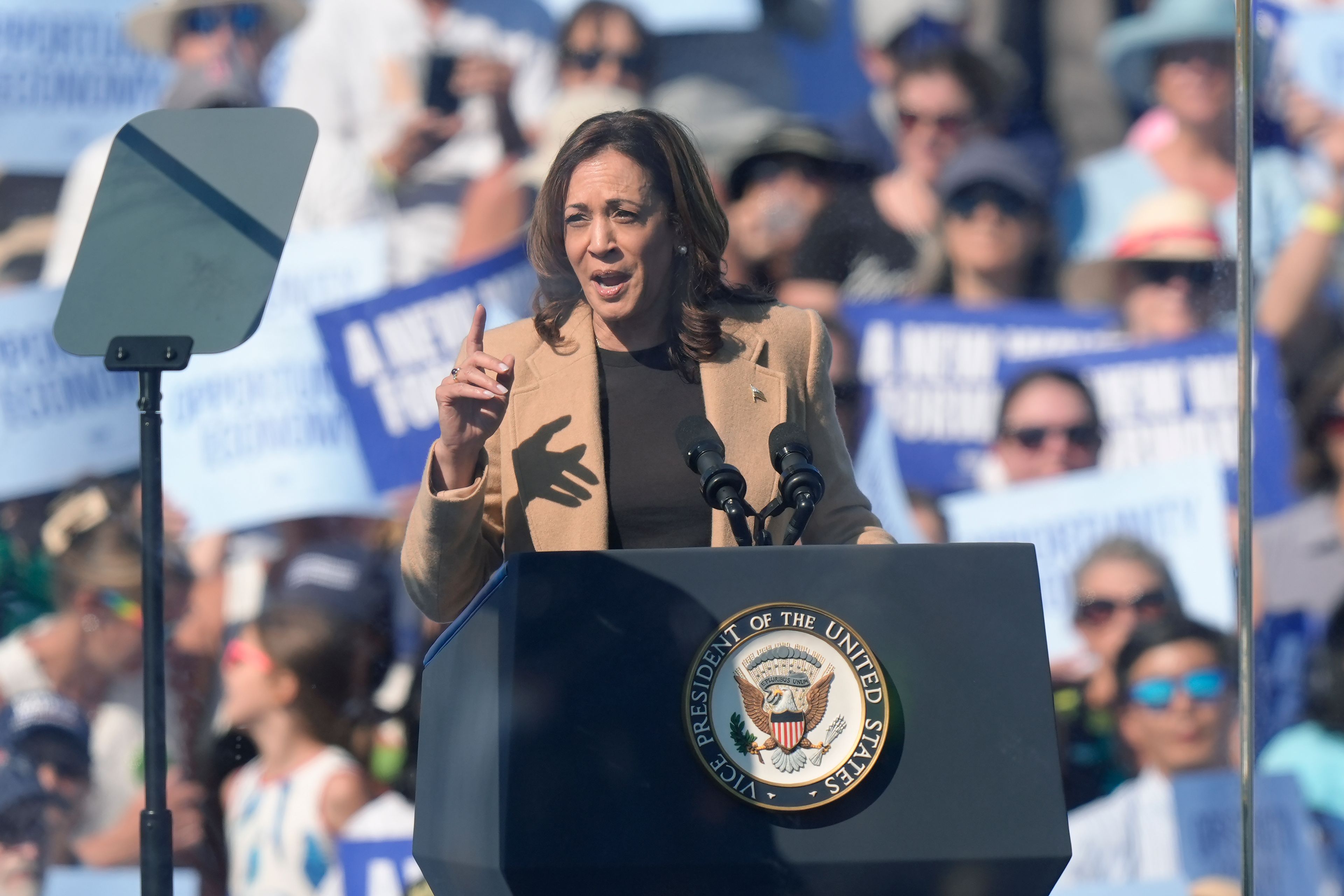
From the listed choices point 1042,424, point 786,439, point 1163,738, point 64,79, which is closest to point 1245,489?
point 786,439

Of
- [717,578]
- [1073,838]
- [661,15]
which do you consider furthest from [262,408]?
[717,578]

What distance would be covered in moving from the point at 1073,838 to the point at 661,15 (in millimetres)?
2329

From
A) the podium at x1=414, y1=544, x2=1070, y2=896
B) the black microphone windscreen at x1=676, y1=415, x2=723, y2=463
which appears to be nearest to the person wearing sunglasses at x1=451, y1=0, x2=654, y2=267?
the black microphone windscreen at x1=676, y1=415, x2=723, y2=463

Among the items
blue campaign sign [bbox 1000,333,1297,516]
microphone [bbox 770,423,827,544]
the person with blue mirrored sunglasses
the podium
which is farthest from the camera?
blue campaign sign [bbox 1000,333,1297,516]

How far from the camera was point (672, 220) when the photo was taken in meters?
2.02

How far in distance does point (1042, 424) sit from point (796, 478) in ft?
7.64

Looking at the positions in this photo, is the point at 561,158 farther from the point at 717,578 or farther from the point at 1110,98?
the point at 1110,98

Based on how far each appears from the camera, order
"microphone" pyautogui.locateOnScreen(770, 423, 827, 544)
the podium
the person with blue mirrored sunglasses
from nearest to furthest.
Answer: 1. the podium
2. "microphone" pyautogui.locateOnScreen(770, 423, 827, 544)
3. the person with blue mirrored sunglasses

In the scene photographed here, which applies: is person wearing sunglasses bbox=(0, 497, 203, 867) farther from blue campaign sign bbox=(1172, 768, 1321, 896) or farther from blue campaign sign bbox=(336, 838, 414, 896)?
blue campaign sign bbox=(1172, 768, 1321, 896)

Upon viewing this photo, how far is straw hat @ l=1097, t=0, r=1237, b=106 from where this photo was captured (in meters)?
3.92

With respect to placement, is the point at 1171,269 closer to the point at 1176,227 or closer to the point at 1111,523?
the point at 1176,227

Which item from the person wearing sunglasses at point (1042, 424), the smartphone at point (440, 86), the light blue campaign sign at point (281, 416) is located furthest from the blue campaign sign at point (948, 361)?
the light blue campaign sign at point (281, 416)

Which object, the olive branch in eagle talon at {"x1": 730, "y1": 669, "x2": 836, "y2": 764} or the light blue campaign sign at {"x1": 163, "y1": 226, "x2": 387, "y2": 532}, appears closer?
the olive branch in eagle talon at {"x1": 730, "y1": 669, "x2": 836, "y2": 764}

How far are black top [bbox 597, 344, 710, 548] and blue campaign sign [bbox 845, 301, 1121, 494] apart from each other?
1918mm
